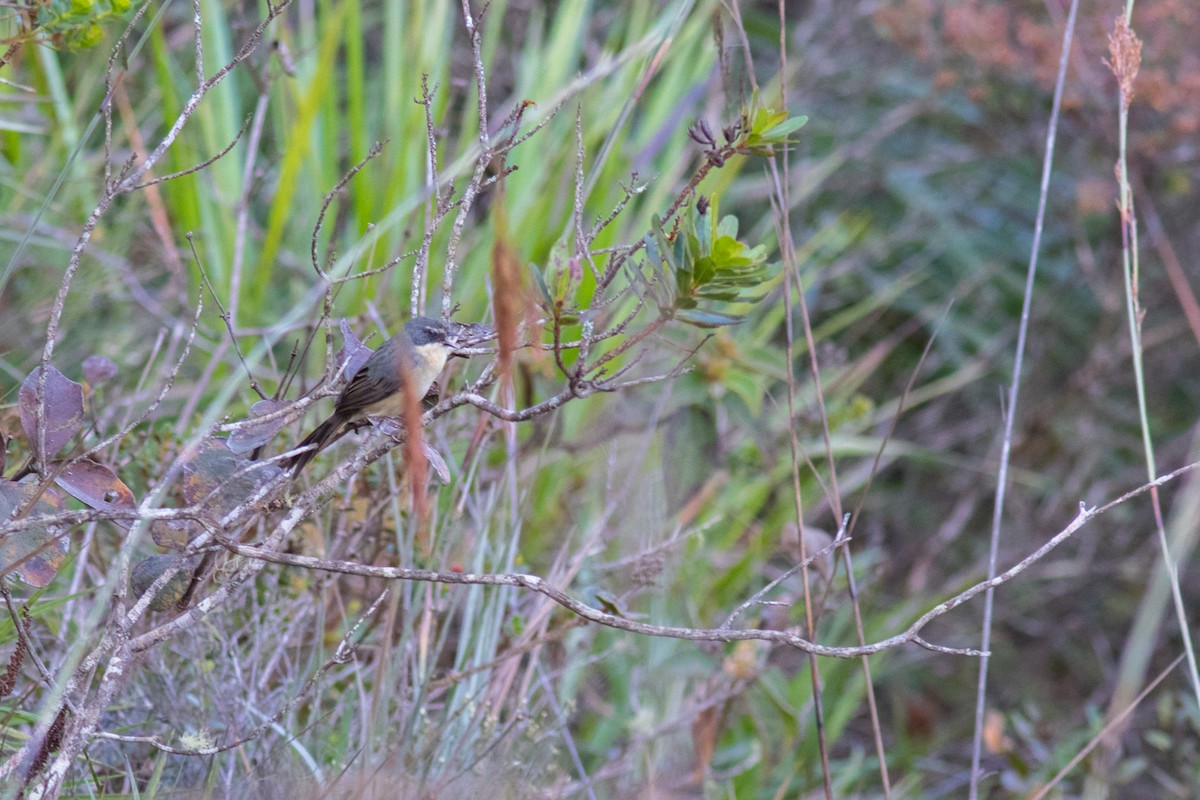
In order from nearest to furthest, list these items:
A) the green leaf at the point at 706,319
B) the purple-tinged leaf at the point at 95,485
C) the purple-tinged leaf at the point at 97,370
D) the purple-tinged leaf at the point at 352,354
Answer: the green leaf at the point at 706,319 < the purple-tinged leaf at the point at 95,485 < the purple-tinged leaf at the point at 352,354 < the purple-tinged leaf at the point at 97,370

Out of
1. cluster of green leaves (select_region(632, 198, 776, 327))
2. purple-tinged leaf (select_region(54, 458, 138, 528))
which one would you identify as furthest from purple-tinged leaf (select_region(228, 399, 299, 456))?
cluster of green leaves (select_region(632, 198, 776, 327))

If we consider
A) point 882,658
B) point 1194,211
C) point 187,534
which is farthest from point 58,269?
point 1194,211

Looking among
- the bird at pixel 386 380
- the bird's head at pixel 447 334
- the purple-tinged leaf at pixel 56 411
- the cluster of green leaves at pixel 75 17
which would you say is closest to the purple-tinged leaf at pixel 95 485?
the purple-tinged leaf at pixel 56 411

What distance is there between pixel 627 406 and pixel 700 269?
1.87m

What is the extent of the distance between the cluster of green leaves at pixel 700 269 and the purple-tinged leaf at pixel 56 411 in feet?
2.04

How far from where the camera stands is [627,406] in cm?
303

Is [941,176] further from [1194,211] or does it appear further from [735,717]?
[735,717]

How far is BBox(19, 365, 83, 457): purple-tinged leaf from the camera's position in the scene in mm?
1284

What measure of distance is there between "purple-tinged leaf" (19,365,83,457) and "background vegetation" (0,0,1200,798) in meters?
0.12

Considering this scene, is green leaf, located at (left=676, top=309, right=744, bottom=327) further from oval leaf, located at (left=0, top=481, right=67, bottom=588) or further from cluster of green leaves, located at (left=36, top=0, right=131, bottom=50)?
cluster of green leaves, located at (left=36, top=0, right=131, bottom=50)

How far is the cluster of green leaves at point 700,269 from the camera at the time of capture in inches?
45.7

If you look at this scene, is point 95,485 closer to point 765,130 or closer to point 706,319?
point 706,319

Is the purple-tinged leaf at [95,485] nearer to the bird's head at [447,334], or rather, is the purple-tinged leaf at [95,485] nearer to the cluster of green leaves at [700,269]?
the bird's head at [447,334]

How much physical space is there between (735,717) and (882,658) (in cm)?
58
